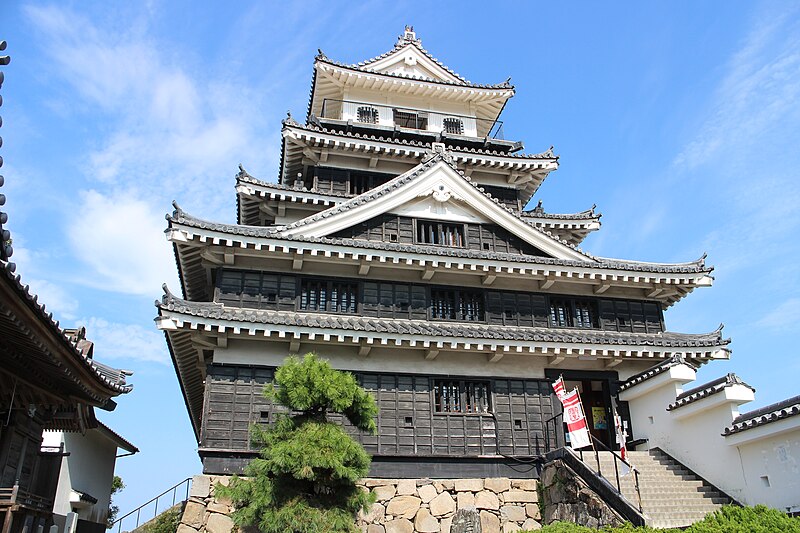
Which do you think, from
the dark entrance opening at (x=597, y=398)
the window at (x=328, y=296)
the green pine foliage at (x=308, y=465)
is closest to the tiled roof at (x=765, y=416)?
the dark entrance opening at (x=597, y=398)

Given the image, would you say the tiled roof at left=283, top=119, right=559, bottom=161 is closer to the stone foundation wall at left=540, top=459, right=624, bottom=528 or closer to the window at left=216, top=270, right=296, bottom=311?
the window at left=216, top=270, right=296, bottom=311

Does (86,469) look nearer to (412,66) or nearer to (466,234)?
(466,234)

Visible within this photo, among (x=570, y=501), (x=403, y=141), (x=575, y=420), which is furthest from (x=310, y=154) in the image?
(x=570, y=501)

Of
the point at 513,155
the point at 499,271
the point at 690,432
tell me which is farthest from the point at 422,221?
the point at 690,432

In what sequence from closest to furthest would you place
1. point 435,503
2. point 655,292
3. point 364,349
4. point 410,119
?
point 435,503
point 364,349
point 655,292
point 410,119

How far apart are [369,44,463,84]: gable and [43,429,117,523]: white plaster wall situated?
17.8m

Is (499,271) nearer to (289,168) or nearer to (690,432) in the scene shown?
(690,432)

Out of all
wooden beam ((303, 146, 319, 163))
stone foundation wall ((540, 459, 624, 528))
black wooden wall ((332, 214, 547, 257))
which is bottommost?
stone foundation wall ((540, 459, 624, 528))

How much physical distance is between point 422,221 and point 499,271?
3.14 meters

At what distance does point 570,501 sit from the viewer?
48.0 ft

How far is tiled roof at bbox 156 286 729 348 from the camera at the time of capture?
15.5 m

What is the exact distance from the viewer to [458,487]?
15844 millimetres

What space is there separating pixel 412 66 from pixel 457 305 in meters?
12.8

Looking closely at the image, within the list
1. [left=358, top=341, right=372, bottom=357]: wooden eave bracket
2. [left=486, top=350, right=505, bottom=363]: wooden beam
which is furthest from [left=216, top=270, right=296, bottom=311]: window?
[left=486, top=350, right=505, bottom=363]: wooden beam
